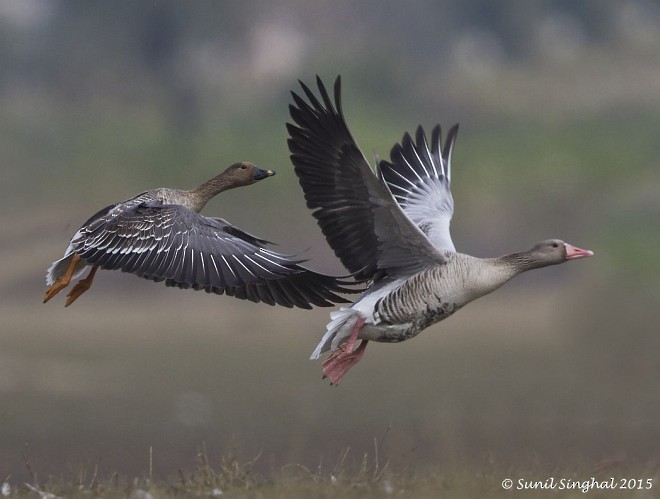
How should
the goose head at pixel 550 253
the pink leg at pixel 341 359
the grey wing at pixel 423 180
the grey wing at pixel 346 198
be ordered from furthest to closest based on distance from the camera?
the grey wing at pixel 423 180 → the goose head at pixel 550 253 → the pink leg at pixel 341 359 → the grey wing at pixel 346 198

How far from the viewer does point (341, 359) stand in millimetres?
7984

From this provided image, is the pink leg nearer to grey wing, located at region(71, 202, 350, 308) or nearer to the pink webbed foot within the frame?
the pink webbed foot

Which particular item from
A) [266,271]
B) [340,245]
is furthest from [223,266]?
[340,245]

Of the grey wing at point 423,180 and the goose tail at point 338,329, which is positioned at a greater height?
the grey wing at point 423,180

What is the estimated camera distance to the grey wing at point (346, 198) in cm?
752

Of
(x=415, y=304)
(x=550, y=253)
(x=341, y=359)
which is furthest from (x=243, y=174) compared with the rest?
(x=550, y=253)

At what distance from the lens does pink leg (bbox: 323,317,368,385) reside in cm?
793

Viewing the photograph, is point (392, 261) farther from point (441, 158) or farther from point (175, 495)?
point (175, 495)

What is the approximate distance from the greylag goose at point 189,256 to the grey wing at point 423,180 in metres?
1.06

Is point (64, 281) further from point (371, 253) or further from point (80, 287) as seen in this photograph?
point (371, 253)

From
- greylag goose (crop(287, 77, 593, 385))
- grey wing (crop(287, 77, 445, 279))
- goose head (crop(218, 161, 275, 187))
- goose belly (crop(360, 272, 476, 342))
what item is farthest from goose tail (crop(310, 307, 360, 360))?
goose head (crop(218, 161, 275, 187))

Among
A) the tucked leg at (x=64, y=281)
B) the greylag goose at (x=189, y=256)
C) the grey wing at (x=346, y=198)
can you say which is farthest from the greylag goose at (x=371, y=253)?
the tucked leg at (x=64, y=281)

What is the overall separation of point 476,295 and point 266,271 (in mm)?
1312

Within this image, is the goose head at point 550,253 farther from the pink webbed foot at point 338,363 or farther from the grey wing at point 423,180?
the pink webbed foot at point 338,363
